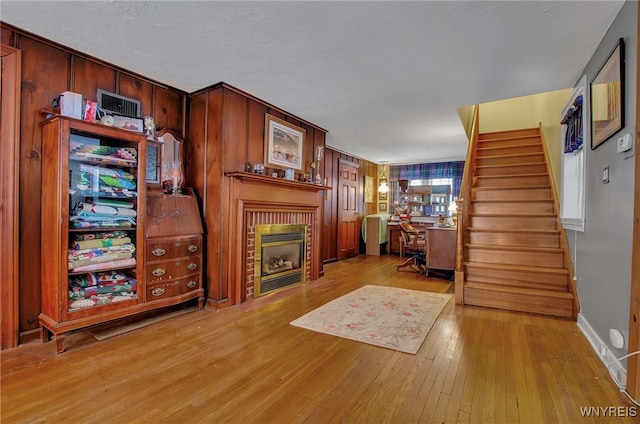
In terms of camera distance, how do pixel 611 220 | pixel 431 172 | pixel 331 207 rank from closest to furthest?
pixel 611 220, pixel 331 207, pixel 431 172

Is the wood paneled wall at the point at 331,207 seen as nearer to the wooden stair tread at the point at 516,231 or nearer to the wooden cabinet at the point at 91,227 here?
the wooden stair tread at the point at 516,231

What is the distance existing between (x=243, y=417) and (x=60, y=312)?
5.40ft

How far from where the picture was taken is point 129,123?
8.71ft

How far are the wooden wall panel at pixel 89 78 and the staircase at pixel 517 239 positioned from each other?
424 centimetres

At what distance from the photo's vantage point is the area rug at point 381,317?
8.06ft

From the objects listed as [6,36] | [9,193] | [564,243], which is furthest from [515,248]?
[6,36]

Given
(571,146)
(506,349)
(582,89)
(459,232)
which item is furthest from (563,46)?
(506,349)

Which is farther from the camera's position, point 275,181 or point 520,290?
point 275,181

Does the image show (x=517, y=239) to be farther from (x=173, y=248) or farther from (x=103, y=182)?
(x=103, y=182)

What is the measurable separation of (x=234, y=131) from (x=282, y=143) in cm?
81

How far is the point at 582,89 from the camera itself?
272 cm

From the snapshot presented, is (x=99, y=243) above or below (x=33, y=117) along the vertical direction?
below

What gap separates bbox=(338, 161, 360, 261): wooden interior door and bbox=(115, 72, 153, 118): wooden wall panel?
3.97 metres

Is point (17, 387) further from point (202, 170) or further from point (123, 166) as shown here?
point (202, 170)
